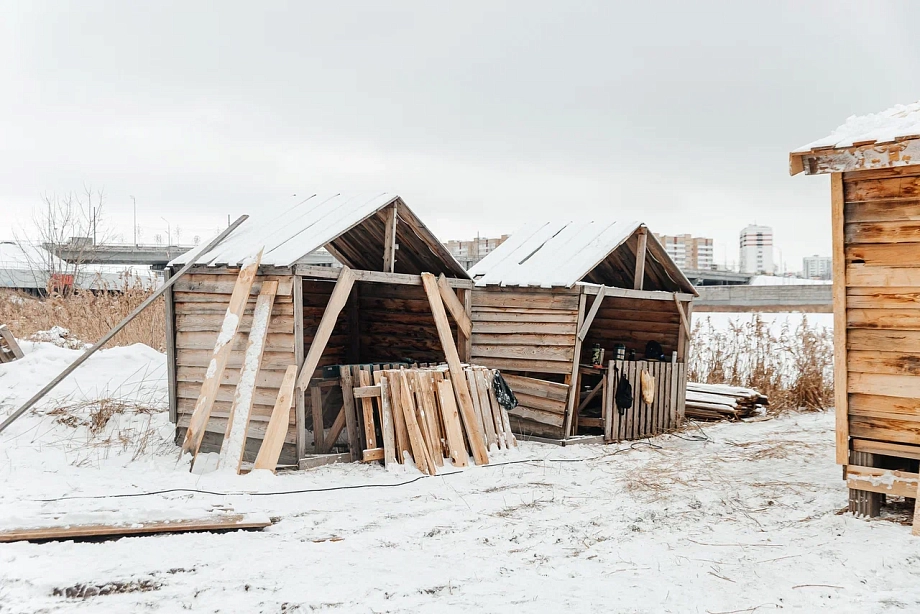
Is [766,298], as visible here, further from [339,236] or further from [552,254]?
[339,236]

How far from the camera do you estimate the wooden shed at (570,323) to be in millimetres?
9758

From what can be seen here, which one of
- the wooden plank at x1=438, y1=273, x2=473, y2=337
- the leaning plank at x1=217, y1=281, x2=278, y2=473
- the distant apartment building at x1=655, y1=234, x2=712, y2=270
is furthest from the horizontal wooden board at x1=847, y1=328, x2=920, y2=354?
the distant apartment building at x1=655, y1=234, x2=712, y2=270

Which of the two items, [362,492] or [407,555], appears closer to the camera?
[407,555]

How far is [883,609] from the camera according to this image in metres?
4.07

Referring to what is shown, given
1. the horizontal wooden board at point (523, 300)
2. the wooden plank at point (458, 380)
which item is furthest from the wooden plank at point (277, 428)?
the horizontal wooden board at point (523, 300)

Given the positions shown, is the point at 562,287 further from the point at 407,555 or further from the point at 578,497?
the point at 407,555

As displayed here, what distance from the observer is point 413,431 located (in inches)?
306

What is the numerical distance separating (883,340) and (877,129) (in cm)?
177

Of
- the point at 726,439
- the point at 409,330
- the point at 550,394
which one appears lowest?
the point at 726,439

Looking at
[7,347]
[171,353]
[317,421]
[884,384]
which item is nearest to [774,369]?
[884,384]

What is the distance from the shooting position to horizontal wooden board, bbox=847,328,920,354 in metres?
5.83

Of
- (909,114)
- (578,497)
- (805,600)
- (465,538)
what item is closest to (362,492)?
(465,538)

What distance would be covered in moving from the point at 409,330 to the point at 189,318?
3510mm

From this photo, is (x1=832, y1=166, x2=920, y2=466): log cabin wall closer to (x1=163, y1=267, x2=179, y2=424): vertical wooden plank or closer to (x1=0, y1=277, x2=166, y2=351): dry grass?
(x1=163, y1=267, x2=179, y2=424): vertical wooden plank
